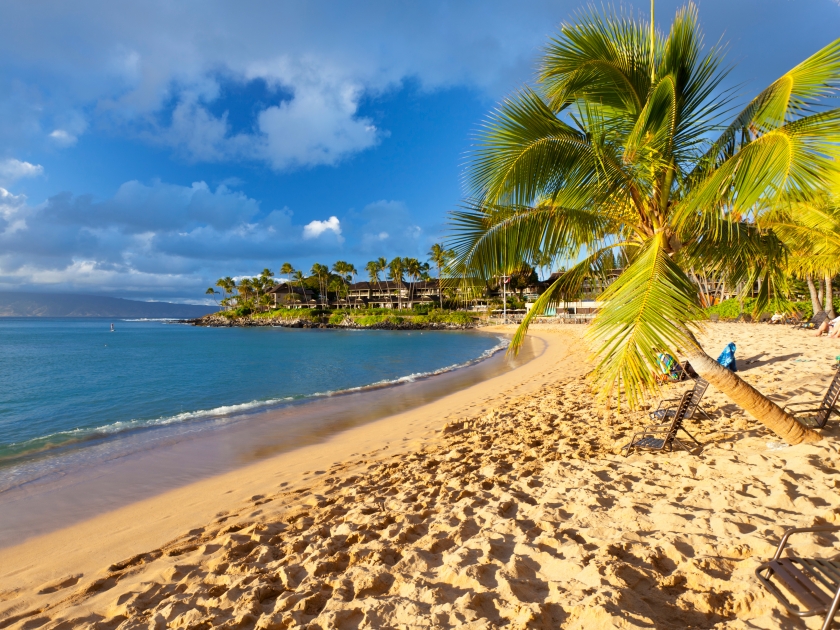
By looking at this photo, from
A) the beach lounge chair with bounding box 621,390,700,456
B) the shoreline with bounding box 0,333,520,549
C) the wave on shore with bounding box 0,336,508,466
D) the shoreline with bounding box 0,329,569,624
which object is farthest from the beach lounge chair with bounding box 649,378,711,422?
the wave on shore with bounding box 0,336,508,466

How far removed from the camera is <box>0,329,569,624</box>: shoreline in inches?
173

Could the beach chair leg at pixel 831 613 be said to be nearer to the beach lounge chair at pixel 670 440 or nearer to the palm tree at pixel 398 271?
the beach lounge chair at pixel 670 440

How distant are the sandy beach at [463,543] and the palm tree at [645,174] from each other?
1.27 metres

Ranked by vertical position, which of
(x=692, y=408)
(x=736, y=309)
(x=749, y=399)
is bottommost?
(x=692, y=408)

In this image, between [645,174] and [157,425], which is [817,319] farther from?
[157,425]

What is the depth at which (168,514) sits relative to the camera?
18.7ft

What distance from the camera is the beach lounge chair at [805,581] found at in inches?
87.4

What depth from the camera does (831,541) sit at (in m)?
3.21

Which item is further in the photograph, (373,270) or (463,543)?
(373,270)

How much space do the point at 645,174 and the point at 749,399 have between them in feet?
8.62

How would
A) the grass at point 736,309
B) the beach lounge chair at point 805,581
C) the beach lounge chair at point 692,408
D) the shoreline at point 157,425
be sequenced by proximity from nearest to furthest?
the beach lounge chair at point 805,581 < the beach lounge chair at point 692,408 < the shoreline at point 157,425 < the grass at point 736,309

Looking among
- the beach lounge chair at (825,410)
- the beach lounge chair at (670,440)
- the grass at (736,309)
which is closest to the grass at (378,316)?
the grass at (736,309)

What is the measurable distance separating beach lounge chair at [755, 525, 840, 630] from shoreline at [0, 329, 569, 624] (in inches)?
219

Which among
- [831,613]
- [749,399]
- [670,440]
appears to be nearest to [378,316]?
[670,440]
